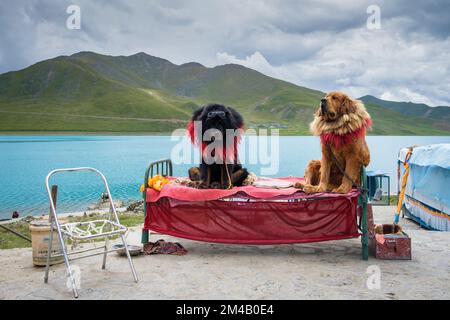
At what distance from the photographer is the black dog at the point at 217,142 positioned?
5.58m

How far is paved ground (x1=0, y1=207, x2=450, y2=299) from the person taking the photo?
4.16m

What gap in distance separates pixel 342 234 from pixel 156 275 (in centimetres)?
279

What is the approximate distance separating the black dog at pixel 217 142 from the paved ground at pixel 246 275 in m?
1.19

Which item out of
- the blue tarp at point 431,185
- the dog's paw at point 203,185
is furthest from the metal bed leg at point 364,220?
the blue tarp at point 431,185

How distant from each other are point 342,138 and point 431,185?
19.2 ft

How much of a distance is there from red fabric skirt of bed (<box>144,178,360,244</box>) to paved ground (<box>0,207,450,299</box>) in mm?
334

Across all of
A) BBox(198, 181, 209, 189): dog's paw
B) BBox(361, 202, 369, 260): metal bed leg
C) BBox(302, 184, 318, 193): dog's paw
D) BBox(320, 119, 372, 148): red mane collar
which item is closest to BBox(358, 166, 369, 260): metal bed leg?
BBox(361, 202, 369, 260): metal bed leg

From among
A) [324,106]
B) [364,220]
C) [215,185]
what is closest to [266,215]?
[215,185]

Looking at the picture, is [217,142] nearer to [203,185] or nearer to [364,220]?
[203,185]

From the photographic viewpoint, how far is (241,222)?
5.69 metres

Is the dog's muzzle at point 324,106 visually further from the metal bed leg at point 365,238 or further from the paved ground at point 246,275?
the paved ground at point 246,275

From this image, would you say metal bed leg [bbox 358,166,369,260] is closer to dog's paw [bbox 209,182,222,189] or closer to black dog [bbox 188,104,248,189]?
black dog [bbox 188,104,248,189]

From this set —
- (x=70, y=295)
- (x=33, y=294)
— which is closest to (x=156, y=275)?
(x=70, y=295)
